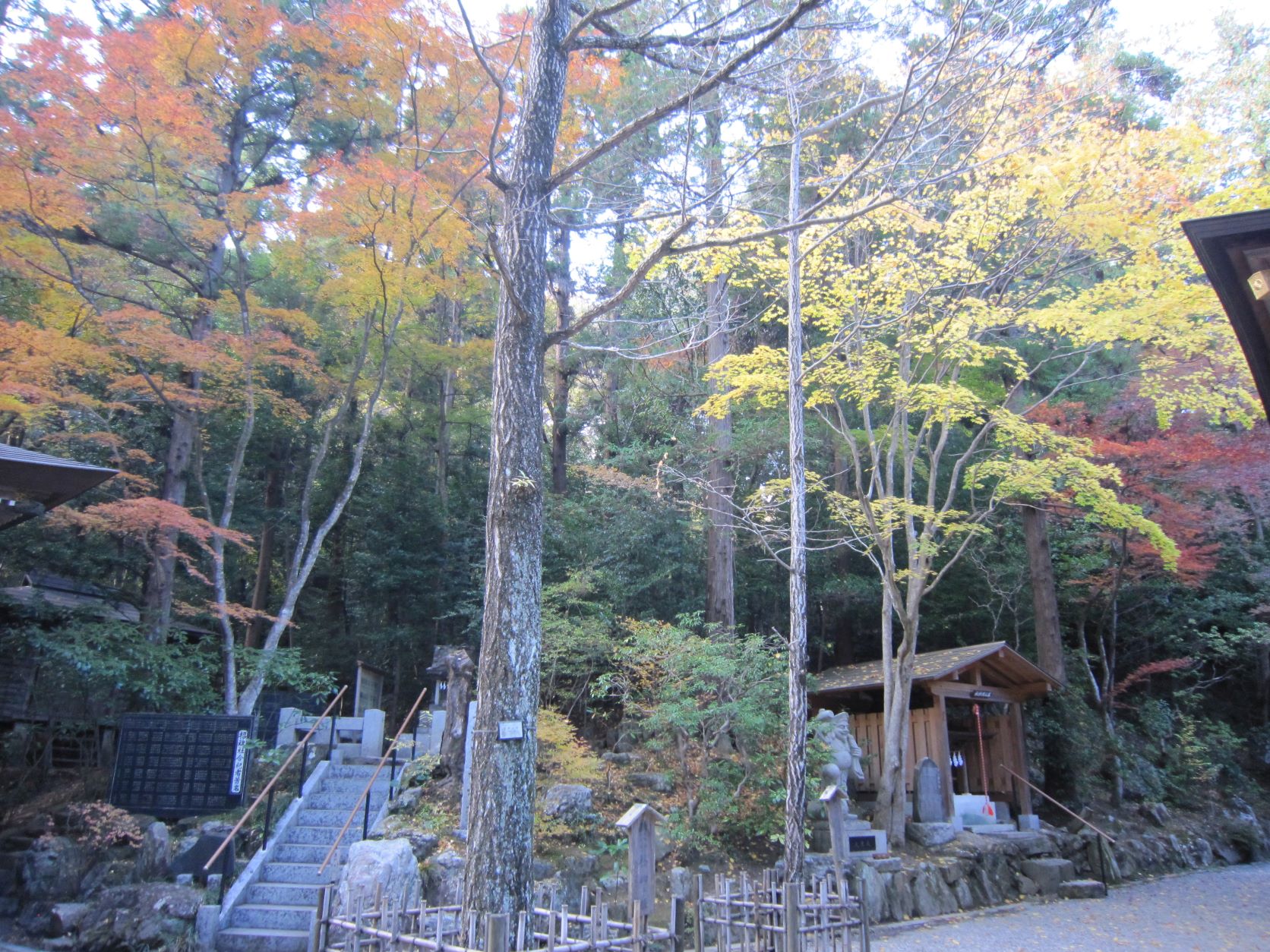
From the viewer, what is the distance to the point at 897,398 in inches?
439

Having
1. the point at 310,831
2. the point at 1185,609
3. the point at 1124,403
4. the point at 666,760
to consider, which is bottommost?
the point at 310,831

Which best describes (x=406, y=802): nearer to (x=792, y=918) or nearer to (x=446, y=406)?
(x=792, y=918)

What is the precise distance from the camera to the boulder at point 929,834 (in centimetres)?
1137

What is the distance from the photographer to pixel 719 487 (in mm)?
14258

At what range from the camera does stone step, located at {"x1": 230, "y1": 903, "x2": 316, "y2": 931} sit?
805cm

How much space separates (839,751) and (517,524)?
25.6 ft

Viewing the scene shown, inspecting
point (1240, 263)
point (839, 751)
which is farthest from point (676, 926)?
point (839, 751)

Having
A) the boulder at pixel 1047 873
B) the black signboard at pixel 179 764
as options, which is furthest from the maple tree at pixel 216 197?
the boulder at pixel 1047 873

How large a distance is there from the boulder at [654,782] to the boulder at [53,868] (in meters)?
6.40

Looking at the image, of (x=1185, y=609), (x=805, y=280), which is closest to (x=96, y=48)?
(x=805, y=280)

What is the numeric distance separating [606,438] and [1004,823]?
10932 millimetres

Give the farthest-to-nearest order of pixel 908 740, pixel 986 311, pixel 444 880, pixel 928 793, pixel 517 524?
pixel 908 740
pixel 928 793
pixel 986 311
pixel 444 880
pixel 517 524

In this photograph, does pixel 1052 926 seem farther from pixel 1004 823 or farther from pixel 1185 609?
pixel 1185 609

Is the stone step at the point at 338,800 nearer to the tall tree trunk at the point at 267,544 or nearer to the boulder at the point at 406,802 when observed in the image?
the boulder at the point at 406,802
